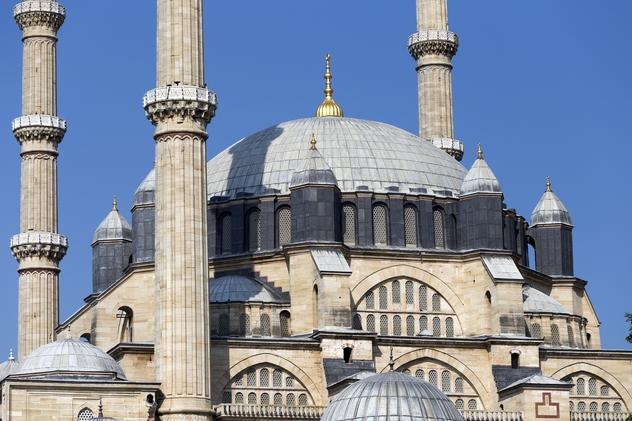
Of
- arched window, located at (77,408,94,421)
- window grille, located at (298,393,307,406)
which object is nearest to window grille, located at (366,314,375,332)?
window grille, located at (298,393,307,406)

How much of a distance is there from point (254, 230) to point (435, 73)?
11859 mm

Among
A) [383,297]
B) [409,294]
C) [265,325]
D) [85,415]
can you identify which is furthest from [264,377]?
[85,415]

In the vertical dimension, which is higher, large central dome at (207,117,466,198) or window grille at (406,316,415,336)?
large central dome at (207,117,466,198)

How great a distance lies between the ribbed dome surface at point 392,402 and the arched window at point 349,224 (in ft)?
40.3

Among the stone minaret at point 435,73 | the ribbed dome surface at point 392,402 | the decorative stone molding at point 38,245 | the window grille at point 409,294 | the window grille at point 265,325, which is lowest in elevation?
the ribbed dome surface at point 392,402

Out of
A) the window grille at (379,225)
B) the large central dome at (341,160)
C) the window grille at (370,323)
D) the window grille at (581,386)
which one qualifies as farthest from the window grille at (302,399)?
the window grille at (581,386)

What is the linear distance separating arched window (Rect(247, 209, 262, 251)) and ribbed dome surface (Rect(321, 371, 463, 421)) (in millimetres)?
12944

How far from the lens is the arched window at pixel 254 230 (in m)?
62.9

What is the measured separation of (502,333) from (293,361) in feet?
21.3

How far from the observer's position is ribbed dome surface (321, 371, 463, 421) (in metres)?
48.9

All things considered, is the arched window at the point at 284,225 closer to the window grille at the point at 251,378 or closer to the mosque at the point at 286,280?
the mosque at the point at 286,280

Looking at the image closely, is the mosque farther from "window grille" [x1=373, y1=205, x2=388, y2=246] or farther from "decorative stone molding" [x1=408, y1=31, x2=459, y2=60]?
"decorative stone molding" [x1=408, y1=31, x2=459, y2=60]

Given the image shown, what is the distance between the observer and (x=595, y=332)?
6731 cm

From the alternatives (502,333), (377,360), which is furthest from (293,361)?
(502,333)
